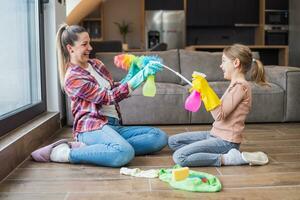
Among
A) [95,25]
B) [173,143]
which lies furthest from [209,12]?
[173,143]

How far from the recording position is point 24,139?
2.27m

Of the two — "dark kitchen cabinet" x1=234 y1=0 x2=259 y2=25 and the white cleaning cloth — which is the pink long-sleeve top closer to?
the white cleaning cloth

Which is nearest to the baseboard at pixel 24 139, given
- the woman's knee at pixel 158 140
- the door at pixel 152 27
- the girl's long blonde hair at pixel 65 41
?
the girl's long blonde hair at pixel 65 41

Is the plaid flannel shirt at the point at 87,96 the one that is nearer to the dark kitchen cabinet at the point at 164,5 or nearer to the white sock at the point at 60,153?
the white sock at the point at 60,153

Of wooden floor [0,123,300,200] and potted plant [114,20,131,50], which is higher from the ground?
potted plant [114,20,131,50]

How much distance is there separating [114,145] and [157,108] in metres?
1.34

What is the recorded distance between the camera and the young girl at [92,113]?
2096 millimetres

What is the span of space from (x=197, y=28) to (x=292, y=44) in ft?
5.56

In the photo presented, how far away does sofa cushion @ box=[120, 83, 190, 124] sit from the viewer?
11.0 feet

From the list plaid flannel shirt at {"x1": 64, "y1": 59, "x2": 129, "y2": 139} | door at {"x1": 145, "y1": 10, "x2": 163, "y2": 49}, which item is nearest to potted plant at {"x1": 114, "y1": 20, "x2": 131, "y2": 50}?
door at {"x1": 145, "y1": 10, "x2": 163, "y2": 49}

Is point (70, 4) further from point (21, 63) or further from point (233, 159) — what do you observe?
point (233, 159)

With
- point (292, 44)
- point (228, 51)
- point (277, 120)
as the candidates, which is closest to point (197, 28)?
point (292, 44)

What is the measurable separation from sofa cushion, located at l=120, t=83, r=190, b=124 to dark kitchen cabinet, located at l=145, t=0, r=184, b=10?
149 inches

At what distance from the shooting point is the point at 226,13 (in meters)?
6.99
